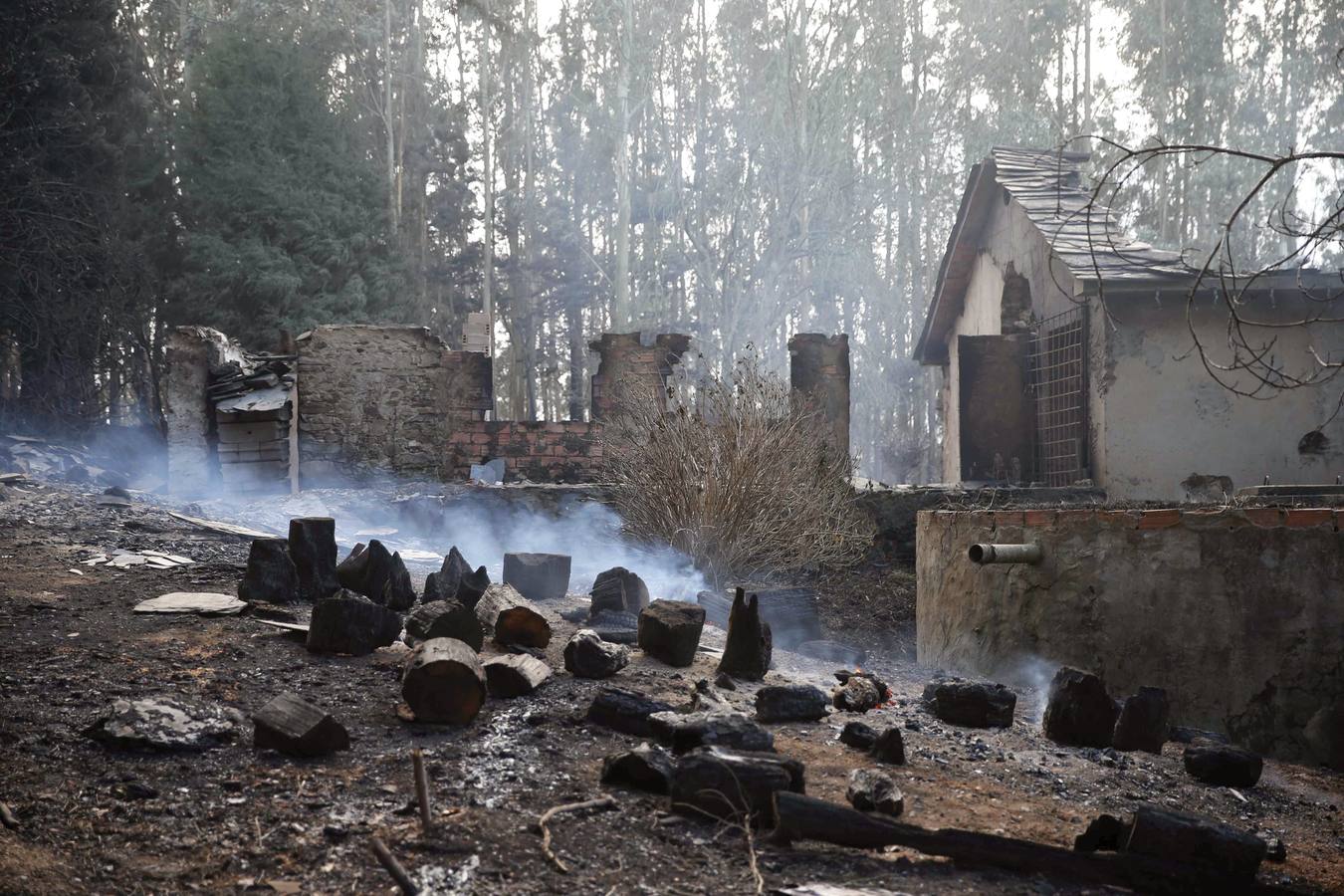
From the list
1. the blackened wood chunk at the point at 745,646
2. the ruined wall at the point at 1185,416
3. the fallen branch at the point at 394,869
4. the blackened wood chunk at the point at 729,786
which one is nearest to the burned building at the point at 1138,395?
the ruined wall at the point at 1185,416

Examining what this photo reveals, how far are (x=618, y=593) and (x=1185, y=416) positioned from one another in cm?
714

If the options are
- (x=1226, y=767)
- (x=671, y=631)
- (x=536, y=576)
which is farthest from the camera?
(x=536, y=576)

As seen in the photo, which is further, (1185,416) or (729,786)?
(1185,416)

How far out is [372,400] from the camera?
13672mm

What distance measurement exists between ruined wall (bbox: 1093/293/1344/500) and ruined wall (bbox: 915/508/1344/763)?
16.9 feet

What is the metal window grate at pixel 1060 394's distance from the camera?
10852mm

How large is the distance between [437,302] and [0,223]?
14.4 metres

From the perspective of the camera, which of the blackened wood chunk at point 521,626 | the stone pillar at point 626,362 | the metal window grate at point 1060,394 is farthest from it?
the stone pillar at point 626,362

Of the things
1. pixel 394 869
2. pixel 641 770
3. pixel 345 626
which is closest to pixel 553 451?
pixel 345 626

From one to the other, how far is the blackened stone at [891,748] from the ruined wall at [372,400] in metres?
10.7

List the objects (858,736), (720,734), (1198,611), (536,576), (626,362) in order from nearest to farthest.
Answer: (720,734) < (858,736) < (1198,611) < (536,576) < (626,362)

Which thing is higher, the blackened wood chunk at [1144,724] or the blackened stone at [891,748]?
the blackened stone at [891,748]

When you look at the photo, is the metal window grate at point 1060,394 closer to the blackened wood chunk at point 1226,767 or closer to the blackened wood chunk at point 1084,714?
the blackened wood chunk at point 1084,714

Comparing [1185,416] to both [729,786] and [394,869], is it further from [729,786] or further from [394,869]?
[394,869]
